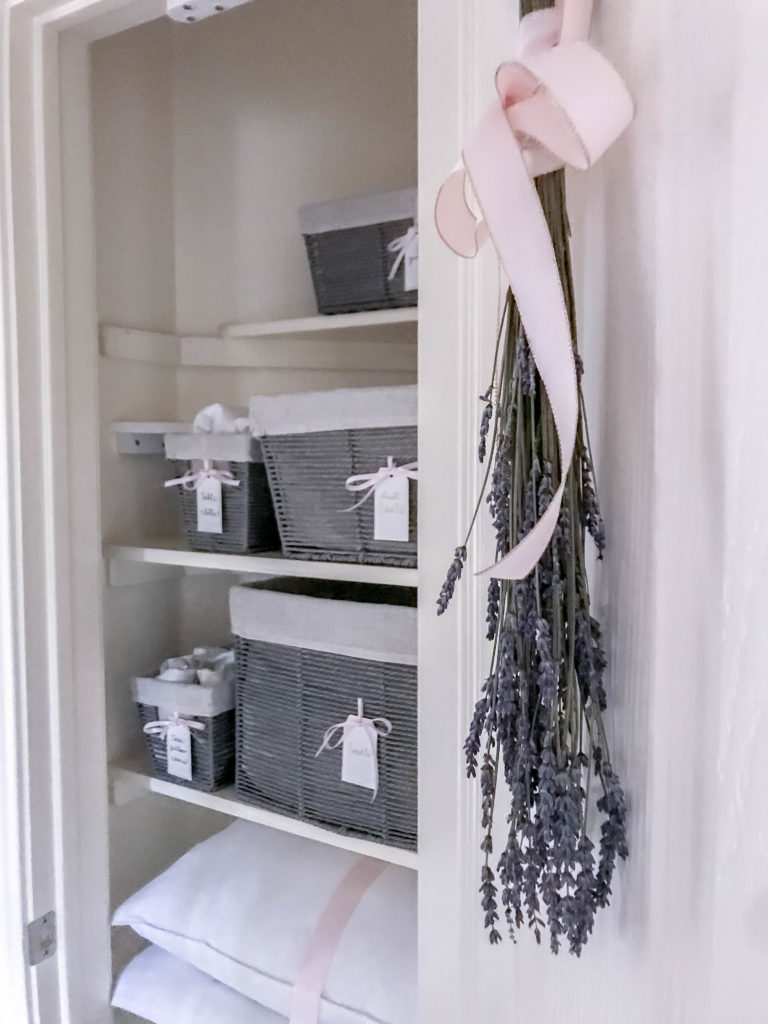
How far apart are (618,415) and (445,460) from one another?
0.19 m

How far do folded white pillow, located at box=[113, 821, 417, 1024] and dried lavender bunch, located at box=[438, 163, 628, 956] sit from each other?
48 centimetres

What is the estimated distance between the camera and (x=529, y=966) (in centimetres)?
78

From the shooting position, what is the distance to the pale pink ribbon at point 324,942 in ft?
3.38

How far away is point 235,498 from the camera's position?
1.15 metres

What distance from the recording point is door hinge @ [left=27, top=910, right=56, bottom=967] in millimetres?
1135

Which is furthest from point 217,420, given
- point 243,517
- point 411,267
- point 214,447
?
point 411,267

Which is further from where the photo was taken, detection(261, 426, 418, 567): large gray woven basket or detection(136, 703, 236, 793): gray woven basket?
detection(136, 703, 236, 793): gray woven basket

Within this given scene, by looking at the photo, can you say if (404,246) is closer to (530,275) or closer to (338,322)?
(338,322)

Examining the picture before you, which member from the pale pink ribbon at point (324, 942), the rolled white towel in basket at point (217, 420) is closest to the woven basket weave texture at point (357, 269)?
the rolled white towel in basket at point (217, 420)

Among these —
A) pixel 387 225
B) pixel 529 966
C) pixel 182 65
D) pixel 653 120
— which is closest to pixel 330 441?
pixel 387 225

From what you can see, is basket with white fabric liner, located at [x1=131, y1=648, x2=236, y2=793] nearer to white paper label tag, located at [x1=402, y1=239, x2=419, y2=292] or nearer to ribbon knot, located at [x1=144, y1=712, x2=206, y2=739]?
ribbon knot, located at [x1=144, y1=712, x2=206, y2=739]

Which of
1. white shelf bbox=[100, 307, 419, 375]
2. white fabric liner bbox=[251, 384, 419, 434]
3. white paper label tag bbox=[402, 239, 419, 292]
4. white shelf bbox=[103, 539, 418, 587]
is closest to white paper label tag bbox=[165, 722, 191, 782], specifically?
white shelf bbox=[103, 539, 418, 587]

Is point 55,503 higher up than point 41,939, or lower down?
higher up

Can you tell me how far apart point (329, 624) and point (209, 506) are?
0.97 ft
